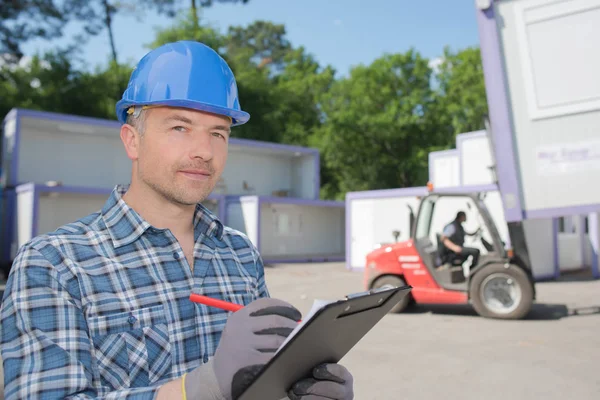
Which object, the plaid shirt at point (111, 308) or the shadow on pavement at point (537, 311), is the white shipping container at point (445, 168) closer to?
the shadow on pavement at point (537, 311)

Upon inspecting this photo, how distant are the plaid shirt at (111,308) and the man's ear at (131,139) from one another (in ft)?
0.52

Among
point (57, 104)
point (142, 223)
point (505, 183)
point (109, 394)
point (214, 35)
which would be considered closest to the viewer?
point (109, 394)

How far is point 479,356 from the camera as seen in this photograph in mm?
6766

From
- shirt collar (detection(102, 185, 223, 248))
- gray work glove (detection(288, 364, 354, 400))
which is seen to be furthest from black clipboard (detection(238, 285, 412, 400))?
shirt collar (detection(102, 185, 223, 248))

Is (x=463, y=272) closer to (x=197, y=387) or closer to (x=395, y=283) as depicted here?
(x=395, y=283)

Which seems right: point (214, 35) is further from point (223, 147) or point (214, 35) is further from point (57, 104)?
point (223, 147)

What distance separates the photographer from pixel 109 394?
4.69ft

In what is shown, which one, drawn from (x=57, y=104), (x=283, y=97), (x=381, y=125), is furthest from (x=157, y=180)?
(x=283, y=97)

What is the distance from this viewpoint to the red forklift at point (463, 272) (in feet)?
30.0

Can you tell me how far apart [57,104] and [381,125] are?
2406cm

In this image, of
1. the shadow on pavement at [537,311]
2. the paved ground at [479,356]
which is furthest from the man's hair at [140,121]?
the shadow on pavement at [537,311]

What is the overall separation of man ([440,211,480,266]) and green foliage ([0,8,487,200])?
106ft

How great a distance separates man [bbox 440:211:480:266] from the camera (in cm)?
970

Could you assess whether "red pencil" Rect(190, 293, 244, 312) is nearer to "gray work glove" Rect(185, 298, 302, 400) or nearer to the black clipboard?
"gray work glove" Rect(185, 298, 302, 400)
